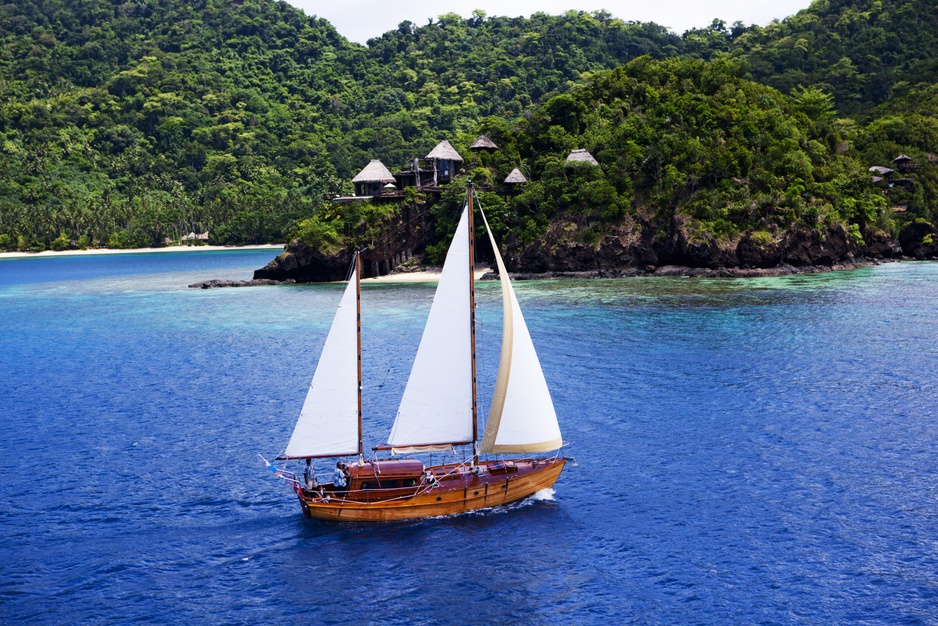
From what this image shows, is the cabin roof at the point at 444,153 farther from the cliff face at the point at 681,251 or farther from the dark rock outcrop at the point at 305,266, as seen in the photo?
the dark rock outcrop at the point at 305,266

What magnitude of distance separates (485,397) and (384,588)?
18981 millimetres

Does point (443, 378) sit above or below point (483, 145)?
below

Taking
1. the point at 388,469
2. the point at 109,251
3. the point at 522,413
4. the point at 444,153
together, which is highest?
the point at 444,153

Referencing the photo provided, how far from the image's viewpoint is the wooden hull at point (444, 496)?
26609 millimetres

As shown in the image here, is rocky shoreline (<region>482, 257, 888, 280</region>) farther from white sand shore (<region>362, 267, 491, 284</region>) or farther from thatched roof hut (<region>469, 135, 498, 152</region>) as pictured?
thatched roof hut (<region>469, 135, 498, 152</region>)

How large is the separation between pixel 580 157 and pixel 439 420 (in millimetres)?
75564

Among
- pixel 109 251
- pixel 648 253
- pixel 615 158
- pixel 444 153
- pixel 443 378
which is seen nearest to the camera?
pixel 443 378

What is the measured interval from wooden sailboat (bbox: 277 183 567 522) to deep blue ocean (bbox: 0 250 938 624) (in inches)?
38.5

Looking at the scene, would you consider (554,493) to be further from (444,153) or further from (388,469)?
(444,153)

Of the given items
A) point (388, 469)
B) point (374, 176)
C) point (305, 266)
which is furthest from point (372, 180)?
point (388, 469)

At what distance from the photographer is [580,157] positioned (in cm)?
9800

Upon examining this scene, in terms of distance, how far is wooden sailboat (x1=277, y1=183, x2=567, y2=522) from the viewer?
26.6 meters

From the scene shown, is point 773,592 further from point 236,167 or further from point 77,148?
point 77,148

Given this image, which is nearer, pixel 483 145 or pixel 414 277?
pixel 414 277
